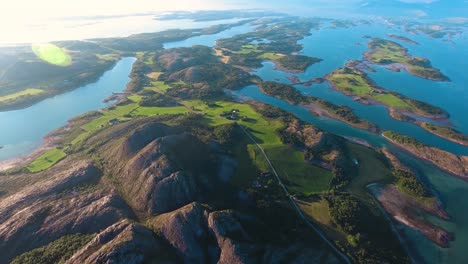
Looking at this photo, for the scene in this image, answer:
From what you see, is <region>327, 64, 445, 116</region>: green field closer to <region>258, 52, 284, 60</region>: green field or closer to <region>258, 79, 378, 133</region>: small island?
<region>258, 79, 378, 133</region>: small island

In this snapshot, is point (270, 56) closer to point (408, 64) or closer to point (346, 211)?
point (408, 64)

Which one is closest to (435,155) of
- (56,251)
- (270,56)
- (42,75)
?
(56,251)

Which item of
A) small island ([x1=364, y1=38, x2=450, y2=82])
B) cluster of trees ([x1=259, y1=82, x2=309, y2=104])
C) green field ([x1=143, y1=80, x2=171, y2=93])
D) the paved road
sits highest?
the paved road

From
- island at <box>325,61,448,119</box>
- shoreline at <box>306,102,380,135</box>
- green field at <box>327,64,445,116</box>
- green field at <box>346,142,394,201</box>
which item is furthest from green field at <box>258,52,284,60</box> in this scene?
green field at <box>346,142,394,201</box>

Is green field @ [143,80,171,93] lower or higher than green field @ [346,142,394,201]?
higher

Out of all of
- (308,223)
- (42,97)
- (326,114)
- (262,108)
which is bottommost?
(326,114)

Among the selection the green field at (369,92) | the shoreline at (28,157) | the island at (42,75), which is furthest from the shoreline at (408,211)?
the island at (42,75)

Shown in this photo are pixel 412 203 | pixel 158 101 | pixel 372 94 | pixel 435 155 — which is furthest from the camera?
pixel 372 94
